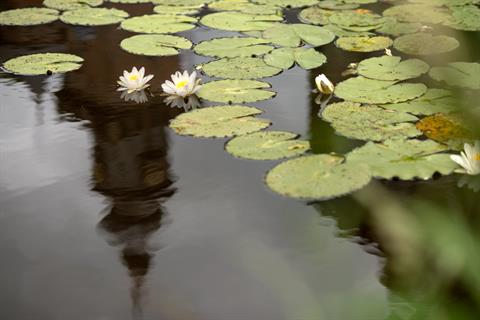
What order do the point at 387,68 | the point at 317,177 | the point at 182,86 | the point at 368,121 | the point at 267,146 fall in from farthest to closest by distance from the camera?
the point at 387,68, the point at 182,86, the point at 368,121, the point at 267,146, the point at 317,177

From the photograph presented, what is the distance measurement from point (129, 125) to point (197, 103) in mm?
223

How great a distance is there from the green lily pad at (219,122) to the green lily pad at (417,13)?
110cm

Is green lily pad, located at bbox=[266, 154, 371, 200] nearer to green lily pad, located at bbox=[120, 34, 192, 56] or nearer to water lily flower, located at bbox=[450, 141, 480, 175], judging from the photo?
water lily flower, located at bbox=[450, 141, 480, 175]

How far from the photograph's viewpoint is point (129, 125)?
69.1 inches

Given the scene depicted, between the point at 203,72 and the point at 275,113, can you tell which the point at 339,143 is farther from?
the point at 203,72

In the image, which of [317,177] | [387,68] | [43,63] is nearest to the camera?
[317,177]

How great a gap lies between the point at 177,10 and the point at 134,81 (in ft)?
3.09

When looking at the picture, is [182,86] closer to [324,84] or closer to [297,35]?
[324,84]

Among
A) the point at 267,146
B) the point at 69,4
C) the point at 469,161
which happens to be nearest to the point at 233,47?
the point at 267,146

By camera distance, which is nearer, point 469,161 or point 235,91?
point 469,161

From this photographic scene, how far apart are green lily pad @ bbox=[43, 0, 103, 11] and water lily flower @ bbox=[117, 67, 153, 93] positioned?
3.34 feet

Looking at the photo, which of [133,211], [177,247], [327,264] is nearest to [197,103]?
[133,211]

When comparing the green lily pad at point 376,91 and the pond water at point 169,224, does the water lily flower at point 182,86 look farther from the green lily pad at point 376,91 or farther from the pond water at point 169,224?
the green lily pad at point 376,91

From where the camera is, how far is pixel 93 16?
2691 mm
